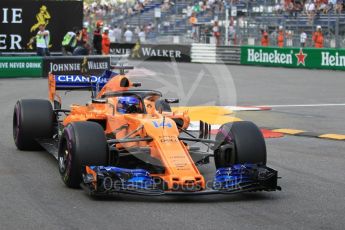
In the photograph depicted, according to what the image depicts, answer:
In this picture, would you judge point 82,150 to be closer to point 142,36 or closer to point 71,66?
point 71,66

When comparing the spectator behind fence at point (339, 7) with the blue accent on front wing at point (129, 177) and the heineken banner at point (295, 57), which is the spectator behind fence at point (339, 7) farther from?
the blue accent on front wing at point (129, 177)

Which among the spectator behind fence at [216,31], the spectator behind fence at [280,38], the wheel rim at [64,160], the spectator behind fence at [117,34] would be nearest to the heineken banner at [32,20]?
the spectator behind fence at [280,38]

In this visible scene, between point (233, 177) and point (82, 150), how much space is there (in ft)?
4.99

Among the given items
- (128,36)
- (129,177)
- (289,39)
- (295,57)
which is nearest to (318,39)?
→ (295,57)

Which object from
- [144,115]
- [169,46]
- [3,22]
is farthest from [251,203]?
[169,46]

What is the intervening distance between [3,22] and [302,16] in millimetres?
13164

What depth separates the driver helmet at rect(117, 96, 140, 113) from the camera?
8.93m

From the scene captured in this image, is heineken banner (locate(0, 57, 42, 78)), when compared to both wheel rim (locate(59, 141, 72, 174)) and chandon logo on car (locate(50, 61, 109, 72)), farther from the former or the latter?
wheel rim (locate(59, 141, 72, 174))

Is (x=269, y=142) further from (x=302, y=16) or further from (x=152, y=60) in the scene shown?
(x=152, y=60)

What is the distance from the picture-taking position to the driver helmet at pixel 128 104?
8.93 meters

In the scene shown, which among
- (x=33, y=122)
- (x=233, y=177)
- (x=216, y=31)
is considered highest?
(x=216, y=31)

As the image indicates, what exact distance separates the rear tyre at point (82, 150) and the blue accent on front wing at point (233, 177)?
1.17 m

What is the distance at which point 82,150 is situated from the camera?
7676mm

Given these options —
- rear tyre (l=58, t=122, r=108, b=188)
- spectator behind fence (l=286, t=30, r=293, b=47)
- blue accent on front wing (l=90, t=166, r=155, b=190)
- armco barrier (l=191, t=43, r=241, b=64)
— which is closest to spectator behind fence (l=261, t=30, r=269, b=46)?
spectator behind fence (l=286, t=30, r=293, b=47)
